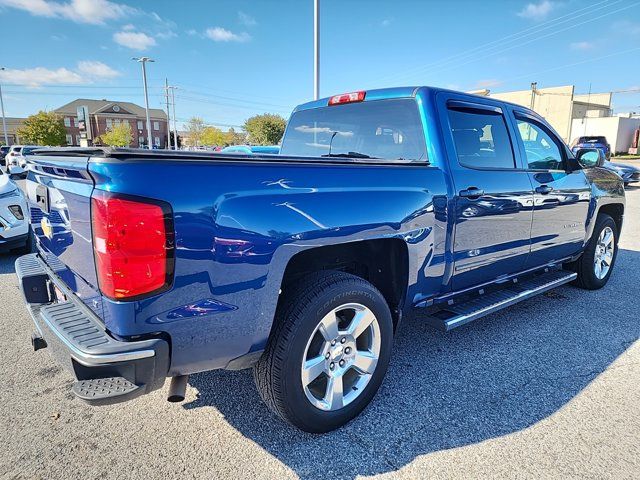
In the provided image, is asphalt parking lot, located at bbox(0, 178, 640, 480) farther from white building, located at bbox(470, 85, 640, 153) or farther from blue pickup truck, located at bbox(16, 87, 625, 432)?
white building, located at bbox(470, 85, 640, 153)

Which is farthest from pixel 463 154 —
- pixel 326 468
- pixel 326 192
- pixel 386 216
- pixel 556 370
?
pixel 326 468

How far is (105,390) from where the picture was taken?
1.71m

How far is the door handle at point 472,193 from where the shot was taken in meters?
2.93

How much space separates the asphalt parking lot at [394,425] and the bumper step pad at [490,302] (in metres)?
0.39

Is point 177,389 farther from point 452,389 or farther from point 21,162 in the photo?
point 21,162

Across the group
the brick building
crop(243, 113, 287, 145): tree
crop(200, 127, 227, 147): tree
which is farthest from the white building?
the brick building

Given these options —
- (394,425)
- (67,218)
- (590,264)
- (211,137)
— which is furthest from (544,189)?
(211,137)

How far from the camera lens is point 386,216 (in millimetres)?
2451

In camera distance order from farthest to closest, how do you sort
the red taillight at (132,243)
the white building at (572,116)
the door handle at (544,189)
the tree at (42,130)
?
the tree at (42,130) < the white building at (572,116) < the door handle at (544,189) < the red taillight at (132,243)

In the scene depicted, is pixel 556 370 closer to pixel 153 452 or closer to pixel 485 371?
pixel 485 371

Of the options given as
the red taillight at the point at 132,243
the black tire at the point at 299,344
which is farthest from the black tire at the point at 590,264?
the red taillight at the point at 132,243

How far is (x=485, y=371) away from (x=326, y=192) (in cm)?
194

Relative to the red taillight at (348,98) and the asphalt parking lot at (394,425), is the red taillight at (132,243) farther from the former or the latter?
the red taillight at (348,98)

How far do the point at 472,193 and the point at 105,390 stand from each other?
98.9 inches
